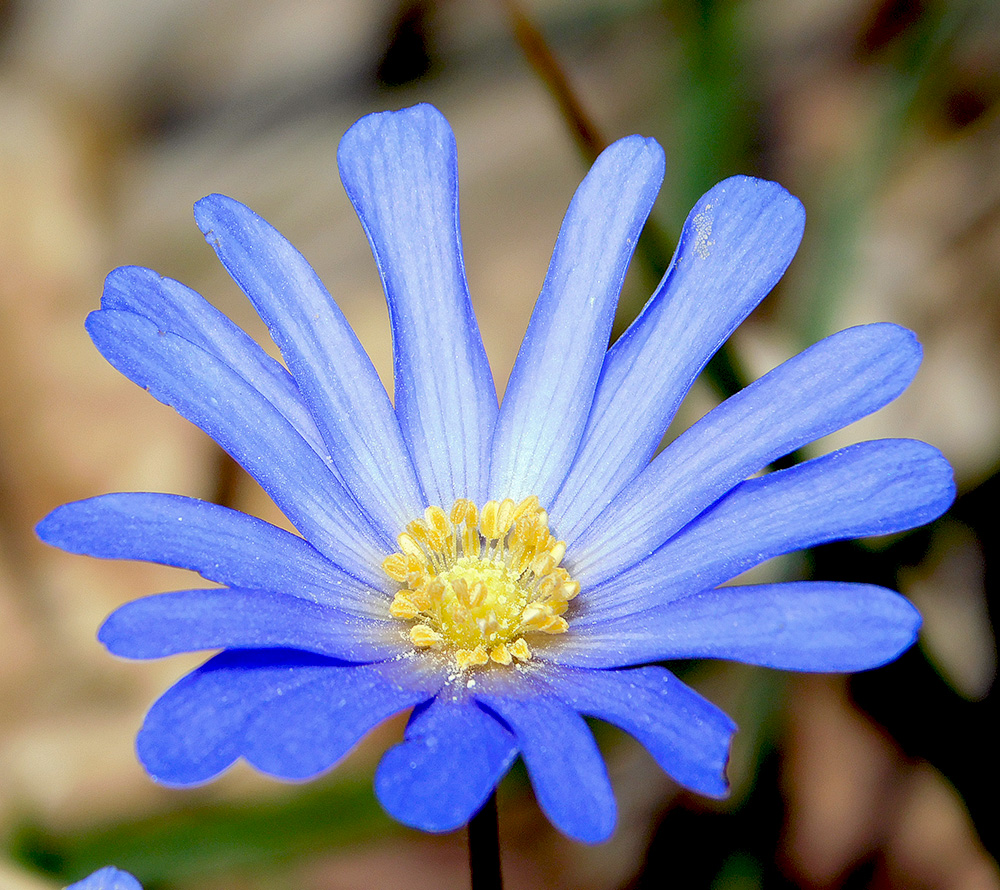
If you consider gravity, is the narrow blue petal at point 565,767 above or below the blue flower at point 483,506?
below

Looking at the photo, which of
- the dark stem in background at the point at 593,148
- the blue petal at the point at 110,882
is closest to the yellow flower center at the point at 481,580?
the dark stem in background at the point at 593,148

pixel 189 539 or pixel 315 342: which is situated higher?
pixel 315 342

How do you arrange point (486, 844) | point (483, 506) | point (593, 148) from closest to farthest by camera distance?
point (486, 844) → point (483, 506) → point (593, 148)

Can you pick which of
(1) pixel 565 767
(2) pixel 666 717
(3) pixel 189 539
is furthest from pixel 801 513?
(3) pixel 189 539

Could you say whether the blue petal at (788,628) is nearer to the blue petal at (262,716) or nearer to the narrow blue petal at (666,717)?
the narrow blue petal at (666,717)

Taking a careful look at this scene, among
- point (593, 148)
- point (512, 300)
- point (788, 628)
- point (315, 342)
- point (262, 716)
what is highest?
point (512, 300)

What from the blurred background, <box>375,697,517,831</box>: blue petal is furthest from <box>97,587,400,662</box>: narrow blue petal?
the blurred background

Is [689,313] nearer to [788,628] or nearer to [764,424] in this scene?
[764,424]
